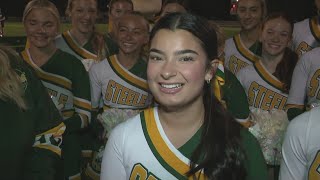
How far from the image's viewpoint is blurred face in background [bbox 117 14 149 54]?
129 inches

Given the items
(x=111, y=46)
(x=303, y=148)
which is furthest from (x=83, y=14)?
(x=303, y=148)

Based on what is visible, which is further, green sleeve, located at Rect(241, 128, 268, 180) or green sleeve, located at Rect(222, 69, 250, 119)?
green sleeve, located at Rect(222, 69, 250, 119)

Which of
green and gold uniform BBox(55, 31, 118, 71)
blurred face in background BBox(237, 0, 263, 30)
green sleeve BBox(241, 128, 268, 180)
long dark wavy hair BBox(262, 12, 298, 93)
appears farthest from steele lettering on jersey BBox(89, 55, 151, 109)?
green sleeve BBox(241, 128, 268, 180)

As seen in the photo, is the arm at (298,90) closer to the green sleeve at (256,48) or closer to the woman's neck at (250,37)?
the green sleeve at (256,48)

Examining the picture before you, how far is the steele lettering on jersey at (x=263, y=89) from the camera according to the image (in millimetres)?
3207

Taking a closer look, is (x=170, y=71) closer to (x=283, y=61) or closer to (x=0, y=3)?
(x=283, y=61)

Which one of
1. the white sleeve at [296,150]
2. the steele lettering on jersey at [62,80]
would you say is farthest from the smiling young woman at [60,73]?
the white sleeve at [296,150]

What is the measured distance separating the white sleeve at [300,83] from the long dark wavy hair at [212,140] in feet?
4.44

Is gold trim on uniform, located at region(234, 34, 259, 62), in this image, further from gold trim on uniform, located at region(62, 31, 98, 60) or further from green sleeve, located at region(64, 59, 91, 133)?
green sleeve, located at region(64, 59, 91, 133)

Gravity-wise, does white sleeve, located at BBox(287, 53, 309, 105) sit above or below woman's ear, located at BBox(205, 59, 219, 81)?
below

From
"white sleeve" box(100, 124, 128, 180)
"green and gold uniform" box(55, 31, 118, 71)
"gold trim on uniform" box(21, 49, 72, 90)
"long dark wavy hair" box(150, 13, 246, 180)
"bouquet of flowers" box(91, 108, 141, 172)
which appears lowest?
"bouquet of flowers" box(91, 108, 141, 172)

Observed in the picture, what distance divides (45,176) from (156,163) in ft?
1.50

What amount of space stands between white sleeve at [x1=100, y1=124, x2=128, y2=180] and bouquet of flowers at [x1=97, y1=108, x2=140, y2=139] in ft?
4.01

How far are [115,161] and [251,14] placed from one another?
275 centimetres
